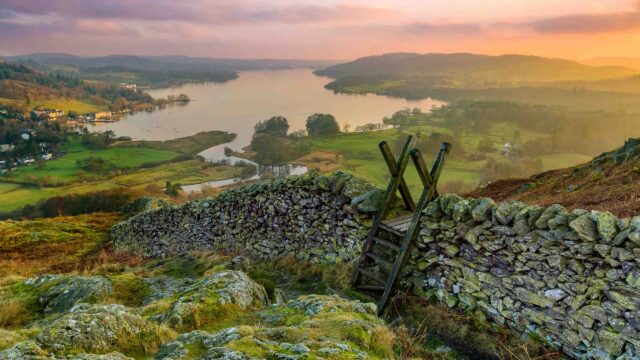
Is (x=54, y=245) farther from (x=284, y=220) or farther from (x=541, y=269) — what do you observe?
(x=541, y=269)

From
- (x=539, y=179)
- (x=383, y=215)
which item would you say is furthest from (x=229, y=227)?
(x=539, y=179)

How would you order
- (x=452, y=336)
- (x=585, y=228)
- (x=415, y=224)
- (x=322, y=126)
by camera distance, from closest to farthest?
(x=585, y=228) < (x=452, y=336) < (x=415, y=224) < (x=322, y=126)

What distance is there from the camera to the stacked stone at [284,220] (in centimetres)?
1088

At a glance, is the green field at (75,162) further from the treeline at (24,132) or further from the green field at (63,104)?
the green field at (63,104)

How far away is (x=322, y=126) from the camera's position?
119500mm

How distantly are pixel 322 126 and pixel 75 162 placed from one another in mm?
64566

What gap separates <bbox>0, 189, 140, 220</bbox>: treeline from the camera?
48688 mm

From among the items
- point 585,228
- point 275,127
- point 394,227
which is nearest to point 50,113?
point 275,127

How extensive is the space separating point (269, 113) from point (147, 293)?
171298 mm

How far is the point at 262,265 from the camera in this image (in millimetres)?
12867

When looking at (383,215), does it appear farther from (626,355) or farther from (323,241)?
(626,355)

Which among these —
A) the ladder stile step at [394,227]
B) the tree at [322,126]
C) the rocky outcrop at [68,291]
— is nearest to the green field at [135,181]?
the tree at [322,126]

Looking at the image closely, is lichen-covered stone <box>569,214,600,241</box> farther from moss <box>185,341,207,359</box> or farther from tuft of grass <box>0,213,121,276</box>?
tuft of grass <box>0,213,121,276</box>

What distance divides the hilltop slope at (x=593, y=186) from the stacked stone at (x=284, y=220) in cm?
558
